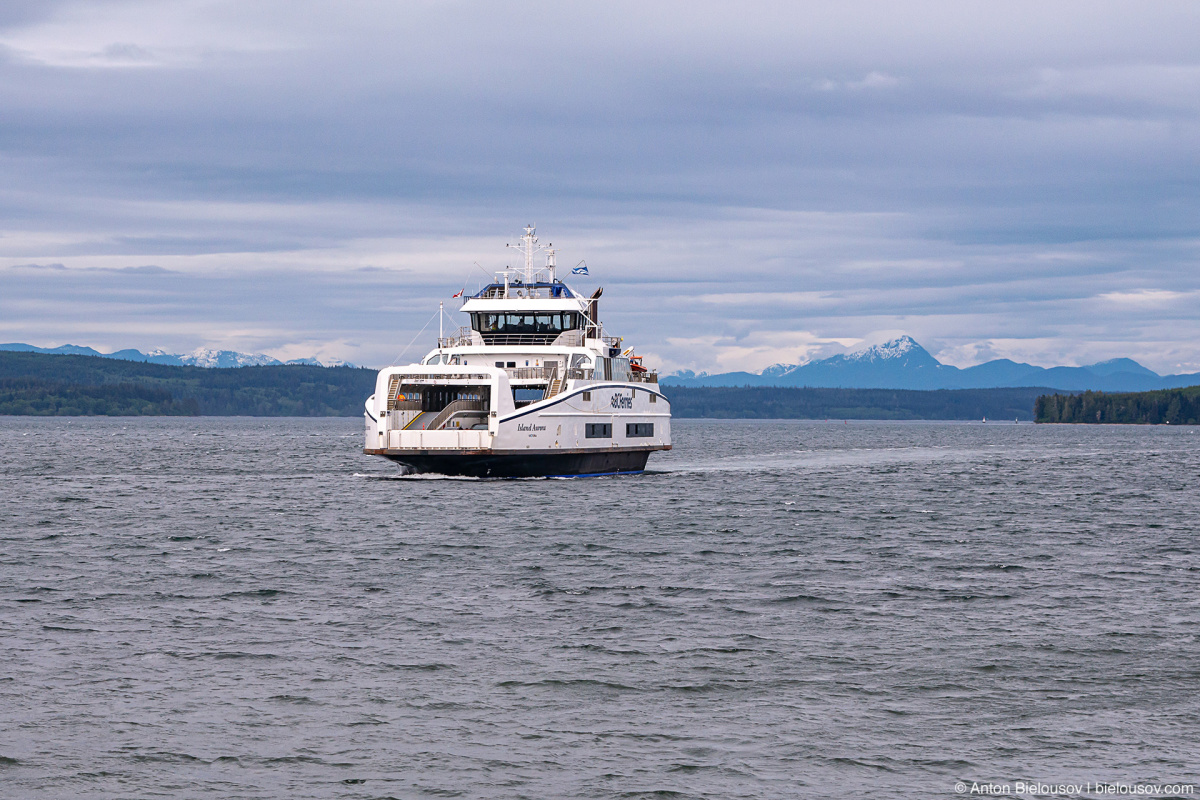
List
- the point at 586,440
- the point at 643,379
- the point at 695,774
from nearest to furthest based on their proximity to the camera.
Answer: the point at 695,774 < the point at 586,440 < the point at 643,379

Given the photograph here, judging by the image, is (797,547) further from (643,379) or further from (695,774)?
(643,379)

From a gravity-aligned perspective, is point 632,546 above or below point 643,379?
below

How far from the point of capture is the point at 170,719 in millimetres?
17922

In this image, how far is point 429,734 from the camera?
1752 cm

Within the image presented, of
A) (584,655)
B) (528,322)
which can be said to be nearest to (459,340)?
(528,322)

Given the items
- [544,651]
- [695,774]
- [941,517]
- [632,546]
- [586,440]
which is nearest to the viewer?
[695,774]

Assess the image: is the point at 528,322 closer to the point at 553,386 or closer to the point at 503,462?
the point at 553,386

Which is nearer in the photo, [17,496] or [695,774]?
[695,774]

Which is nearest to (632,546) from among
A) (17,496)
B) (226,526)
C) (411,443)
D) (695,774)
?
(226,526)

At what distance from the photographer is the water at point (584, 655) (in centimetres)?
1614

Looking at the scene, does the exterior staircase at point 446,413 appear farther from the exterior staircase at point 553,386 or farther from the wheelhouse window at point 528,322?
the wheelhouse window at point 528,322

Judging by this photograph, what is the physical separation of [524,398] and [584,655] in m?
40.2

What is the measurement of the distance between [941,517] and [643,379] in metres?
27.6

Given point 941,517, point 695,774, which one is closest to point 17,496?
point 941,517
